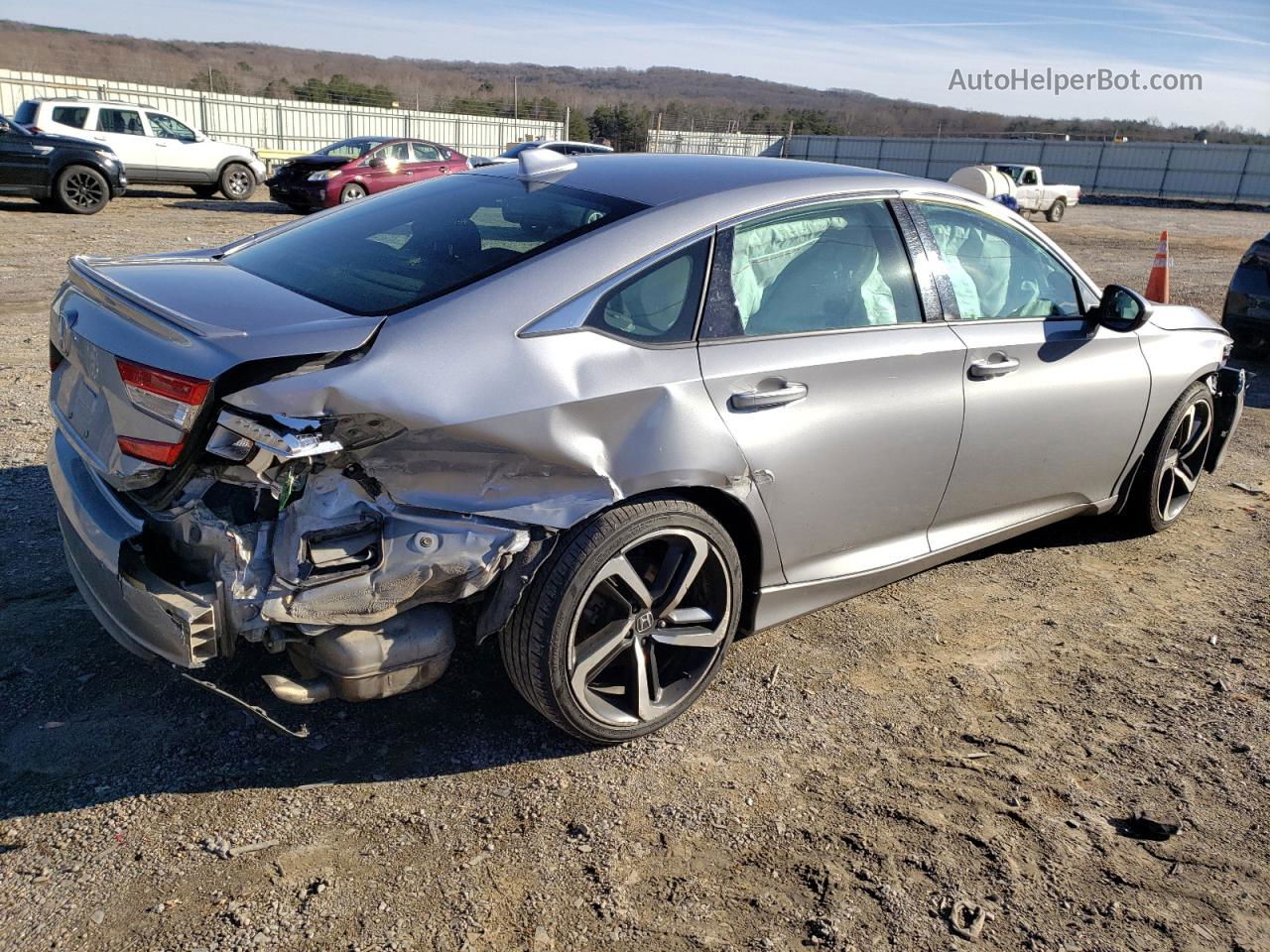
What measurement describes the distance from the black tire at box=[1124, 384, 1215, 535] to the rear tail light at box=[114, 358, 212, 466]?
13.5 feet

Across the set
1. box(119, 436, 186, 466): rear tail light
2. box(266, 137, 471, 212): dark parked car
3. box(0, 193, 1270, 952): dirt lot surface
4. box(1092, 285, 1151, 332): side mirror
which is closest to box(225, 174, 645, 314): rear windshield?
box(119, 436, 186, 466): rear tail light

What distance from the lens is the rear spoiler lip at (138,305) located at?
2611 mm

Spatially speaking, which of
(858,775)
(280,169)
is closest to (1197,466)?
(858,775)

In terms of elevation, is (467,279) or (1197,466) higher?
(467,279)

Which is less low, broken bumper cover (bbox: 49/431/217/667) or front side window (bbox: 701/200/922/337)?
front side window (bbox: 701/200/922/337)

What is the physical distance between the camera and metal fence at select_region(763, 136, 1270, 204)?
40.3m

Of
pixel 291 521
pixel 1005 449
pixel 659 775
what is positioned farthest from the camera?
pixel 1005 449

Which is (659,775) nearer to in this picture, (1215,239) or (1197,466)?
(1197,466)

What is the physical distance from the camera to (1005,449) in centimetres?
389

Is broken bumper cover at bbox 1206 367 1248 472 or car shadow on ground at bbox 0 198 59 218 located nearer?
broken bumper cover at bbox 1206 367 1248 472

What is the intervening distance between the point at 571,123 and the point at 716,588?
4502cm

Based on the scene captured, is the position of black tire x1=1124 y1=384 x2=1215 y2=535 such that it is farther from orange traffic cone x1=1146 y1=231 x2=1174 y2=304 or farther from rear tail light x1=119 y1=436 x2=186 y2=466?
rear tail light x1=119 y1=436 x2=186 y2=466

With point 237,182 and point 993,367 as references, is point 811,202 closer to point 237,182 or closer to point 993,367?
point 993,367

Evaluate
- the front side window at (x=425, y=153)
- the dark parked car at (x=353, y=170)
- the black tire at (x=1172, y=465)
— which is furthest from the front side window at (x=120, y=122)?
the black tire at (x=1172, y=465)
